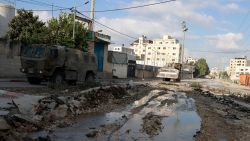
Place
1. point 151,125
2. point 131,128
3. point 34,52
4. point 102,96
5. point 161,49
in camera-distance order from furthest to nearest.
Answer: point 161,49 → point 34,52 → point 102,96 → point 151,125 → point 131,128

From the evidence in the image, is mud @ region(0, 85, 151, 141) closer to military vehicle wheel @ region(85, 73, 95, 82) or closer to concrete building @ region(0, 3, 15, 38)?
military vehicle wheel @ region(85, 73, 95, 82)

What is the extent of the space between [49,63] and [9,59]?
10415mm

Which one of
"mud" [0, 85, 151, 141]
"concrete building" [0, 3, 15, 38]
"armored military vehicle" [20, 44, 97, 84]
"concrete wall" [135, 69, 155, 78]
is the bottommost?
"mud" [0, 85, 151, 141]

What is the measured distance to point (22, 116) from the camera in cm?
1020

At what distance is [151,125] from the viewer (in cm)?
1263

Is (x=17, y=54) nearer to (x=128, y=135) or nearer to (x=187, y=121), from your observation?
(x=187, y=121)

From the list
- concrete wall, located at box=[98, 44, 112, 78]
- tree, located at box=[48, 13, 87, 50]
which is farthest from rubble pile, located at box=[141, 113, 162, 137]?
concrete wall, located at box=[98, 44, 112, 78]

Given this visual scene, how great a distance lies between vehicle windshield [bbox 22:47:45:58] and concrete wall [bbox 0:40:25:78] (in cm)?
878

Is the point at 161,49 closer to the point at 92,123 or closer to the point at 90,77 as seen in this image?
the point at 90,77

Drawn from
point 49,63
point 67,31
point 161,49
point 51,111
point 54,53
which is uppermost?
point 161,49

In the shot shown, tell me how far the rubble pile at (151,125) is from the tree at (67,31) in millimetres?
24517

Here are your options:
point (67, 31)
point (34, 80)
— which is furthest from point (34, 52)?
point (67, 31)

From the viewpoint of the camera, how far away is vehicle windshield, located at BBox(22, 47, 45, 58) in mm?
23177

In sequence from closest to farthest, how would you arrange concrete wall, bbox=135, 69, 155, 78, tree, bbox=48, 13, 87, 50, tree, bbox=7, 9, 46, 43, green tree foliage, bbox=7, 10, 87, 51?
tree, bbox=48, 13, 87, 50, green tree foliage, bbox=7, 10, 87, 51, tree, bbox=7, 9, 46, 43, concrete wall, bbox=135, 69, 155, 78
